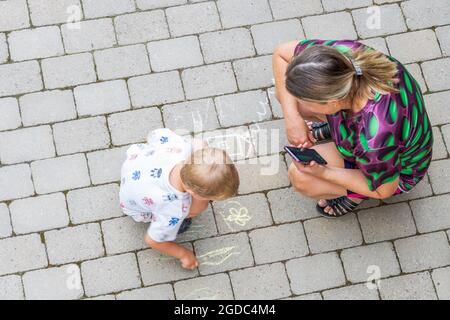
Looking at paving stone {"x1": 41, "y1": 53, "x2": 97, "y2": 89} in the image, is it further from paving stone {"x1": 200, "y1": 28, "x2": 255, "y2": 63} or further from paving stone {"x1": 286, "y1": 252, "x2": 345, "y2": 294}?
paving stone {"x1": 286, "y1": 252, "x2": 345, "y2": 294}

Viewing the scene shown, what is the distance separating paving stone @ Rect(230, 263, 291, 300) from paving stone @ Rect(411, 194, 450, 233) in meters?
0.93

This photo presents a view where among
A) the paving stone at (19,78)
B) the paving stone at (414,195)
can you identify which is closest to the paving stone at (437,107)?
the paving stone at (414,195)

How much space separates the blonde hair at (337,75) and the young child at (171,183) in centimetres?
56

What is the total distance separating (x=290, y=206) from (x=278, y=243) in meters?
0.25

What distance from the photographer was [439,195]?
4.14m

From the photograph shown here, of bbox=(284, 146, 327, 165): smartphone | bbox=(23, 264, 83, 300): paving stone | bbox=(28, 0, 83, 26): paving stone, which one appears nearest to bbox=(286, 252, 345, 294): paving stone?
bbox=(284, 146, 327, 165): smartphone

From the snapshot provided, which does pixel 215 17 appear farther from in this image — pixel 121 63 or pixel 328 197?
pixel 328 197

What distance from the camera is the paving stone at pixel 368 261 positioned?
398 centimetres

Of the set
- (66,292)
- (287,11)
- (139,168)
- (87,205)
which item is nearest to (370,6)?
(287,11)

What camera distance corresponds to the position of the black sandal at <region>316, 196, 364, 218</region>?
3.96 m

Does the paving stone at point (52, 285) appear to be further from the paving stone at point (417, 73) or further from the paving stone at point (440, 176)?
the paving stone at point (417, 73)

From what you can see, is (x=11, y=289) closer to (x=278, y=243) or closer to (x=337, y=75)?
(x=278, y=243)

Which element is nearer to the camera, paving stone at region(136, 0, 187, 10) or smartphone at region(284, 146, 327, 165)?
smartphone at region(284, 146, 327, 165)

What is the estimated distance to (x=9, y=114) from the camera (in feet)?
13.5
